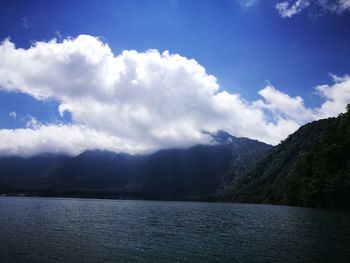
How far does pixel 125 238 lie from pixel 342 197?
124149 mm

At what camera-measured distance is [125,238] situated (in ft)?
198

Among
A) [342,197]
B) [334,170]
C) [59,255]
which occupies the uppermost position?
[334,170]

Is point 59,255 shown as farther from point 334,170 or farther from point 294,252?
point 334,170

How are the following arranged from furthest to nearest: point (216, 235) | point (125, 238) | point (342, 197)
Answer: point (342, 197) < point (216, 235) < point (125, 238)

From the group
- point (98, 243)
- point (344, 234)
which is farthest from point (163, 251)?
point (344, 234)

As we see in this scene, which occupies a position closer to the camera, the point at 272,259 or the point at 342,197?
the point at 272,259

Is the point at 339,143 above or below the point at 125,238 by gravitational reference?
above

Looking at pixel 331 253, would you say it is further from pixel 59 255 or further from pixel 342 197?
pixel 342 197

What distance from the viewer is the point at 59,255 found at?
43.6 m

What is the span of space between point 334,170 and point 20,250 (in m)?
153

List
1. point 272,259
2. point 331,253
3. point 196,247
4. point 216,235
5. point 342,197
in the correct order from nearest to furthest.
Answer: point 272,259
point 331,253
point 196,247
point 216,235
point 342,197

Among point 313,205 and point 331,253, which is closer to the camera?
point 331,253

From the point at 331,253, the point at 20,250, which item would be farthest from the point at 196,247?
the point at 20,250

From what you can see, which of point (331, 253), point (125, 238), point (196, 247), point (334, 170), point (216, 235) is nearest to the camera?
point (331, 253)
